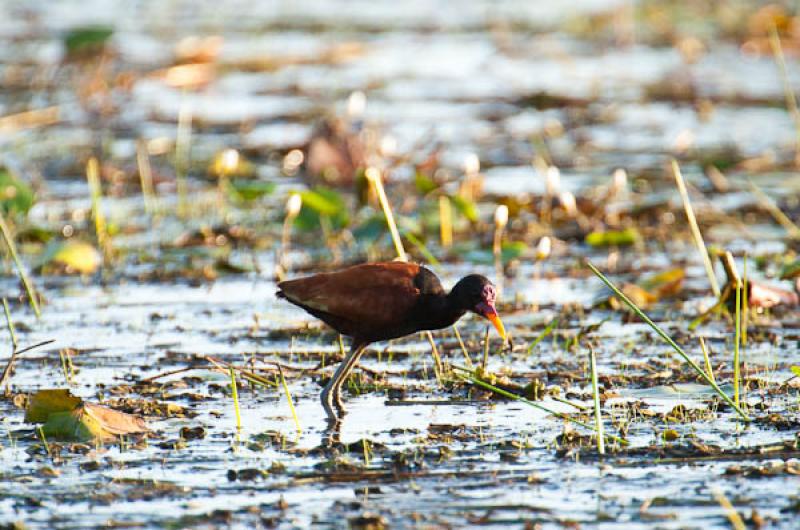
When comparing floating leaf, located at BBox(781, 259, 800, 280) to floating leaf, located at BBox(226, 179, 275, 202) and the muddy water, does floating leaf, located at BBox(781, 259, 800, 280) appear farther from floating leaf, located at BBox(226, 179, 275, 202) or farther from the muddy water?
floating leaf, located at BBox(226, 179, 275, 202)

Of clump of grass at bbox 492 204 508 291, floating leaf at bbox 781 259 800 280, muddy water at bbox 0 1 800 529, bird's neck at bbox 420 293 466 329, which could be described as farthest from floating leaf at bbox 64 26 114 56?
bird's neck at bbox 420 293 466 329

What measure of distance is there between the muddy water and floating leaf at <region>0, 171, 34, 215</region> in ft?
1.08

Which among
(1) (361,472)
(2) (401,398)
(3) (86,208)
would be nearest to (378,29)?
(3) (86,208)

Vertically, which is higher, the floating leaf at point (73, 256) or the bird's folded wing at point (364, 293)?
the floating leaf at point (73, 256)

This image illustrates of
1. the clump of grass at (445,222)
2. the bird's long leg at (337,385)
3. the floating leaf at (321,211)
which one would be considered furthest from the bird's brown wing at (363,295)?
the clump of grass at (445,222)

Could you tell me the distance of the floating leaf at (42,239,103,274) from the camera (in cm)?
888

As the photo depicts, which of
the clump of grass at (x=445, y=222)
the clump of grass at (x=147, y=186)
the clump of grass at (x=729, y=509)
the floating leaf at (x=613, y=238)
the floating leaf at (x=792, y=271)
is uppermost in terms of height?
the clump of grass at (x=147, y=186)

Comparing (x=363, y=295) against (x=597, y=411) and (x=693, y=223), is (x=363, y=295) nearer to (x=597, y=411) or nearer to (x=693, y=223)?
(x=597, y=411)

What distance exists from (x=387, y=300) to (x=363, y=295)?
10cm

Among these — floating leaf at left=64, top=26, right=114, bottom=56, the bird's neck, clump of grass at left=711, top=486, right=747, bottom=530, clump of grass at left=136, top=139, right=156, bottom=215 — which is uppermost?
floating leaf at left=64, top=26, right=114, bottom=56

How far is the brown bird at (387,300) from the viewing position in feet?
20.0

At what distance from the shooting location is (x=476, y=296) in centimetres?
607

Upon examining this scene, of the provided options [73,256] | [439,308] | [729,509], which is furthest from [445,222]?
[729,509]

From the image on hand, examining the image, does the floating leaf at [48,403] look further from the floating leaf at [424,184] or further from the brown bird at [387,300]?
the floating leaf at [424,184]
